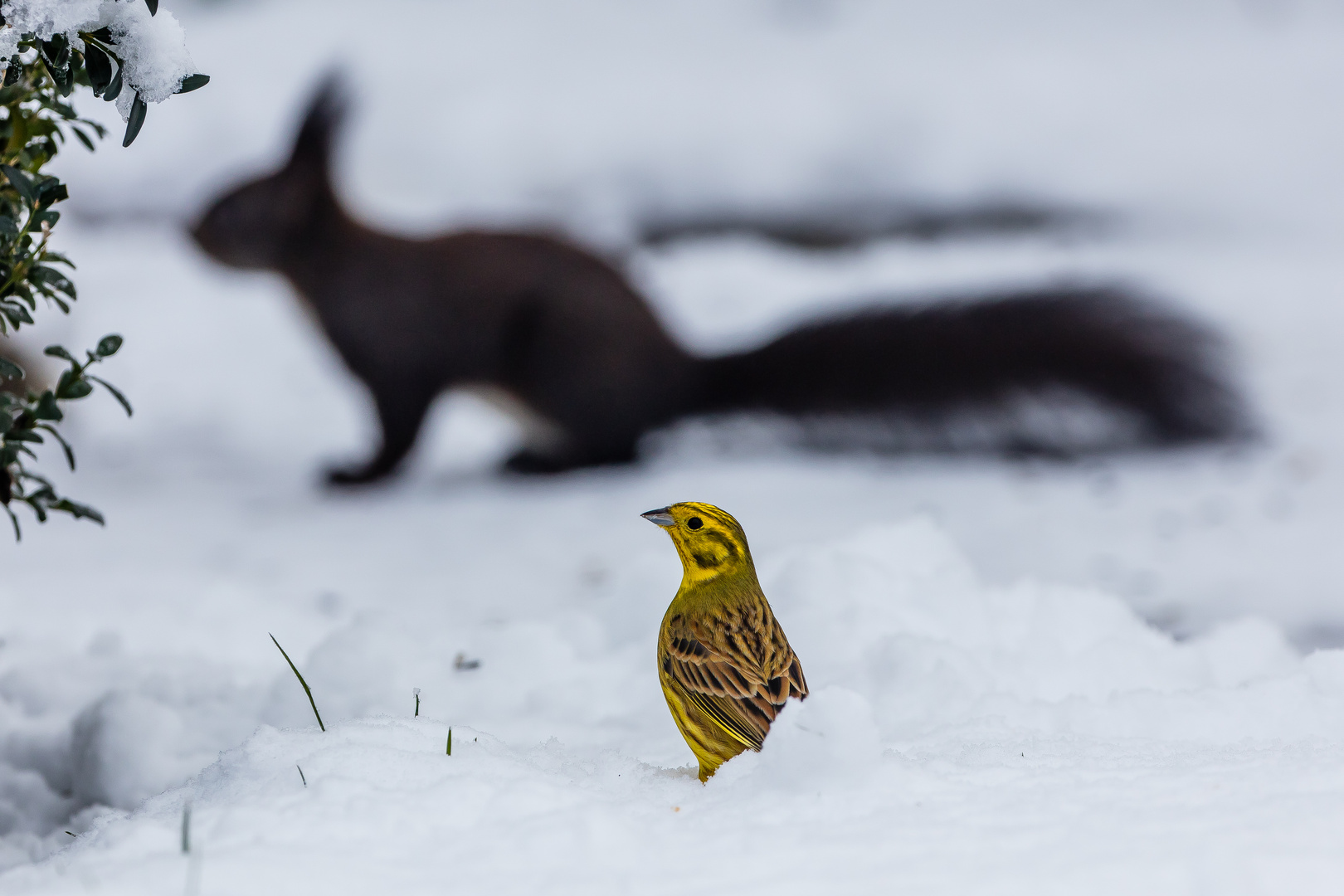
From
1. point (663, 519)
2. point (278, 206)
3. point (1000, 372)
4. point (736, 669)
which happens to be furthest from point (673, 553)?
point (278, 206)

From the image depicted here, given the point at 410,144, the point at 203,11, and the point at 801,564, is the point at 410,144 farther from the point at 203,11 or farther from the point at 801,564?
the point at 801,564

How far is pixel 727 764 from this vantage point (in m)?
1.03

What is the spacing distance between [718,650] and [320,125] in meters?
2.67

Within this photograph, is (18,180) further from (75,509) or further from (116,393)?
(75,509)

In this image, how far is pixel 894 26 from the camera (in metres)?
6.98

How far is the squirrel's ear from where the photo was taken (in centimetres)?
328

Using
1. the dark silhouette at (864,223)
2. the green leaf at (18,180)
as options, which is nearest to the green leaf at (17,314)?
the green leaf at (18,180)

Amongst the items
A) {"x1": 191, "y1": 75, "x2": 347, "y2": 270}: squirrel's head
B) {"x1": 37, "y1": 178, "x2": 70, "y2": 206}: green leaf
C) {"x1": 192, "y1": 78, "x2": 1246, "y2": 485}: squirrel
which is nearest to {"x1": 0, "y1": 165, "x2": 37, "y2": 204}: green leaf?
{"x1": 37, "y1": 178, "x2": 70, "y2": 206}: green leaf

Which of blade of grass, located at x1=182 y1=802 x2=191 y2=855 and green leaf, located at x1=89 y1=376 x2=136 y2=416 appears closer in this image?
blade of grass, located at x1=182 y1=802 x2=191 y2=855

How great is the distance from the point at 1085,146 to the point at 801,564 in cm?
486

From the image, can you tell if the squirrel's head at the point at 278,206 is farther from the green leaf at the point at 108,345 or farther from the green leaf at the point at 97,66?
the green leaf at the point at 97,66

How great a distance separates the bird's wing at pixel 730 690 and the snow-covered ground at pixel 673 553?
47 millimetres

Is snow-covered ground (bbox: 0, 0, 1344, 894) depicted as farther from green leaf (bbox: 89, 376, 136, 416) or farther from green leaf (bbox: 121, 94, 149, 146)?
green leaf (bbox: 121, 94, 149, 146)

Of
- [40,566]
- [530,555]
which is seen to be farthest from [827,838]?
[40,566]
